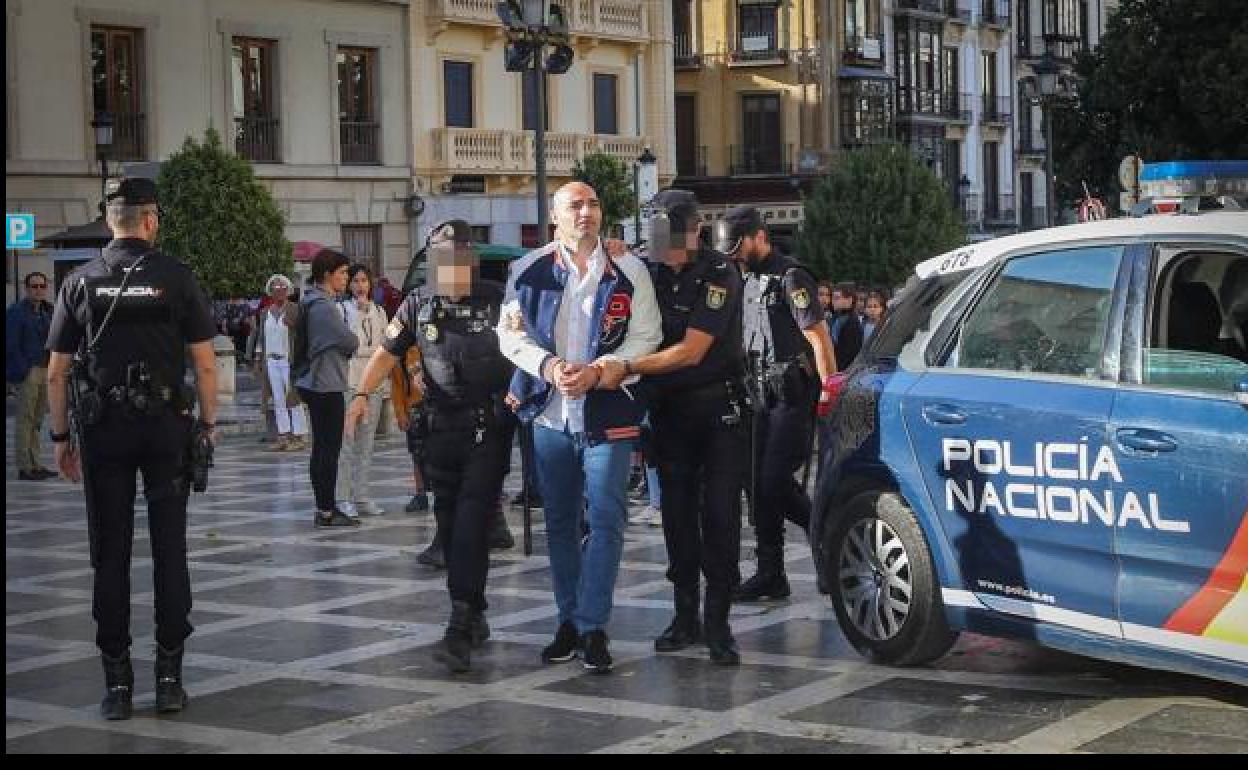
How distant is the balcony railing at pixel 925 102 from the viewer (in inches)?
2640

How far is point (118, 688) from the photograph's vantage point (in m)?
7.98

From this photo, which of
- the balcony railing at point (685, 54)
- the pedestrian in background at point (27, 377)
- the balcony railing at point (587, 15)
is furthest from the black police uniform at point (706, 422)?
the balcony railing at point (685, 54)

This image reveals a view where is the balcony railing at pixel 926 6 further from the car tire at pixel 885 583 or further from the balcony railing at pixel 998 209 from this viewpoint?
the car tire at pixel 885 583

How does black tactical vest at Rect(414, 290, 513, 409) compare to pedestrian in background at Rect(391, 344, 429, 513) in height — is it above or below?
above

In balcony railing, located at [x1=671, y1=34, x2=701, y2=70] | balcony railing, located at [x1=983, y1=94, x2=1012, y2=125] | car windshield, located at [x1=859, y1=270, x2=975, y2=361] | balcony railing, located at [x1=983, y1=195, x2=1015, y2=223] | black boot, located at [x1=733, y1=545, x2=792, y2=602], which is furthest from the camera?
balcony railing, located at [x1=983, y1=94, x2=1012, y2=125]

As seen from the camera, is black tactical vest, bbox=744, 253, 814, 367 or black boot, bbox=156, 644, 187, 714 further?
black tactical vest, bbox=744, 253, 814, 367

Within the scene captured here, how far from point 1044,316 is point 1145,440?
2.94 ft

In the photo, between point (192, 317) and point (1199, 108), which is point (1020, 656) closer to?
point (192, 317)

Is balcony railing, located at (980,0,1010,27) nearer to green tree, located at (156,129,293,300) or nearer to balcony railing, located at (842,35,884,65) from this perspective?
balcony railing, located at (842,35,884,65)

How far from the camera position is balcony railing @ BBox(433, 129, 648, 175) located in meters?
44.7

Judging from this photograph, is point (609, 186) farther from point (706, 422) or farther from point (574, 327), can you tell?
point (574, 327)

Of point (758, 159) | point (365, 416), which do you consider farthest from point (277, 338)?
point (758, 159)

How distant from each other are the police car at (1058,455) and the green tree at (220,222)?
25897 mm

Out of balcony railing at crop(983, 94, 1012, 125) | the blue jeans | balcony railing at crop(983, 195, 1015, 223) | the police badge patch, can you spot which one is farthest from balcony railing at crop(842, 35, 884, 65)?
the blue jeans
